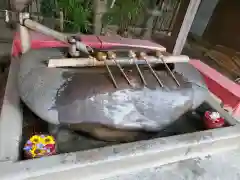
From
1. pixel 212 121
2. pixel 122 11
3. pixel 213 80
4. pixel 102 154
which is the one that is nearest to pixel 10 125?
pixel 102 154

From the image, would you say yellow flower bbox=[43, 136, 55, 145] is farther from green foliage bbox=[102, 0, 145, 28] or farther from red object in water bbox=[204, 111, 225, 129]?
green foliage bbox=[102, 0, 145, 28]

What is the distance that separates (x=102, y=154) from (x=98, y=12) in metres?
1.71

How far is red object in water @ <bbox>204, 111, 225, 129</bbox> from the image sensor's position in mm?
1369

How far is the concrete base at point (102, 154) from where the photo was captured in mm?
964

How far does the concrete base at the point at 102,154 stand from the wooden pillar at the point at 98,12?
129cm

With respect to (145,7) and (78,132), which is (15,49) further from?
(145,7)

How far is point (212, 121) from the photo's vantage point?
137 centimetres

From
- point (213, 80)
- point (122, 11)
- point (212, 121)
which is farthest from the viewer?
point (122, 11)

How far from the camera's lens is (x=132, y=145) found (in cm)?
113

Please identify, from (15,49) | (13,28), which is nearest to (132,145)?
(15,49)

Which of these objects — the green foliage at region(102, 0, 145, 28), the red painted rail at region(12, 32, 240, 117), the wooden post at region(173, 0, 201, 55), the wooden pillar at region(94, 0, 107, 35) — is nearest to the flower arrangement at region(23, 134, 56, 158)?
the red painted rail at region(12, 32, 240, 117)

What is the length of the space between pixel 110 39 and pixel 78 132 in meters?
0.82

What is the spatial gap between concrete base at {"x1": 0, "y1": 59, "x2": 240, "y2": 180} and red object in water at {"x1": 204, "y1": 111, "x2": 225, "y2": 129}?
0.13ft

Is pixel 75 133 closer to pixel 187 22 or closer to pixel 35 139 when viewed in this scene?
pixel 35 139
